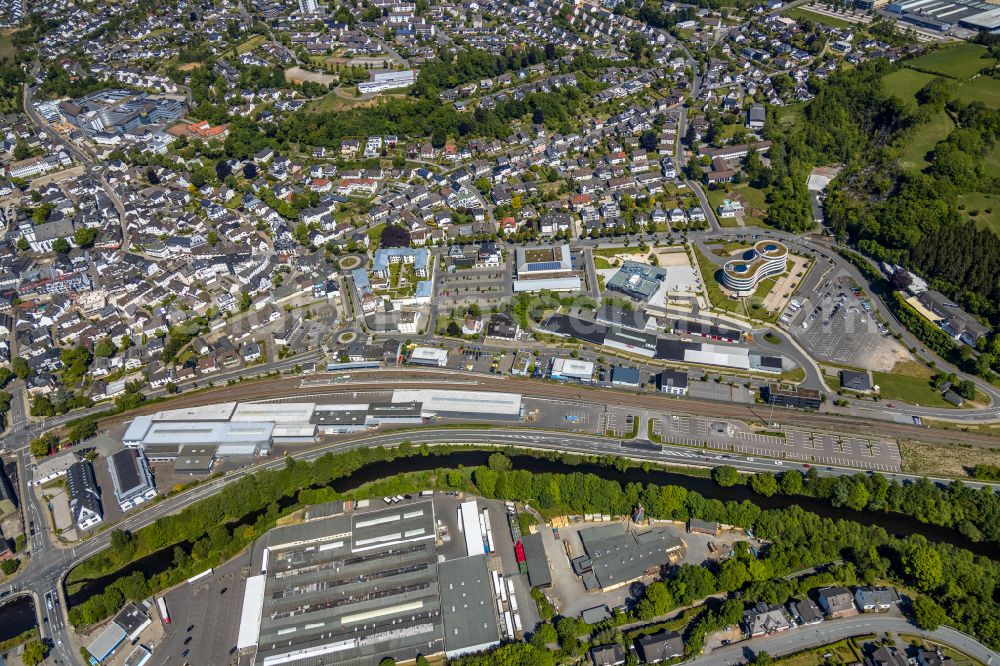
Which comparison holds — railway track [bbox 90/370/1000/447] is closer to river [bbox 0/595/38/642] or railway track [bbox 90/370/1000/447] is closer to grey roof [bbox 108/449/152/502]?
grey roof [bbox 108/449/152/502]

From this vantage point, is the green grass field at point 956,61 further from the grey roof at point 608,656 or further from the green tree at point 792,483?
the grey roof at point 608,656

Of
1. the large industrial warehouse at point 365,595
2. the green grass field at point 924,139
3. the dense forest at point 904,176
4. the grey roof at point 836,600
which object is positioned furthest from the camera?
the green grass field at point 924,139

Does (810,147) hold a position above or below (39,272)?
above

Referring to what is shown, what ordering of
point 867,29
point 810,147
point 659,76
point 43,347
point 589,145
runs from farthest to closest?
point 867,29 < point 659,76 < point 589,145 < point 810,147 < point 43,347

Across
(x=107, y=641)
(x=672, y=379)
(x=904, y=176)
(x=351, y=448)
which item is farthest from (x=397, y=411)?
(x=904, y=176)

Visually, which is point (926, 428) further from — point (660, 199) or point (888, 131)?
point (888, 131)

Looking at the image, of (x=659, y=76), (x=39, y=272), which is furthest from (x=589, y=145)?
(x=39, y=272)

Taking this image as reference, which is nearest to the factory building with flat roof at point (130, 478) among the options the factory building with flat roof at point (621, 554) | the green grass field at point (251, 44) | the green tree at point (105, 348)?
the green tree at point (105, 348)
